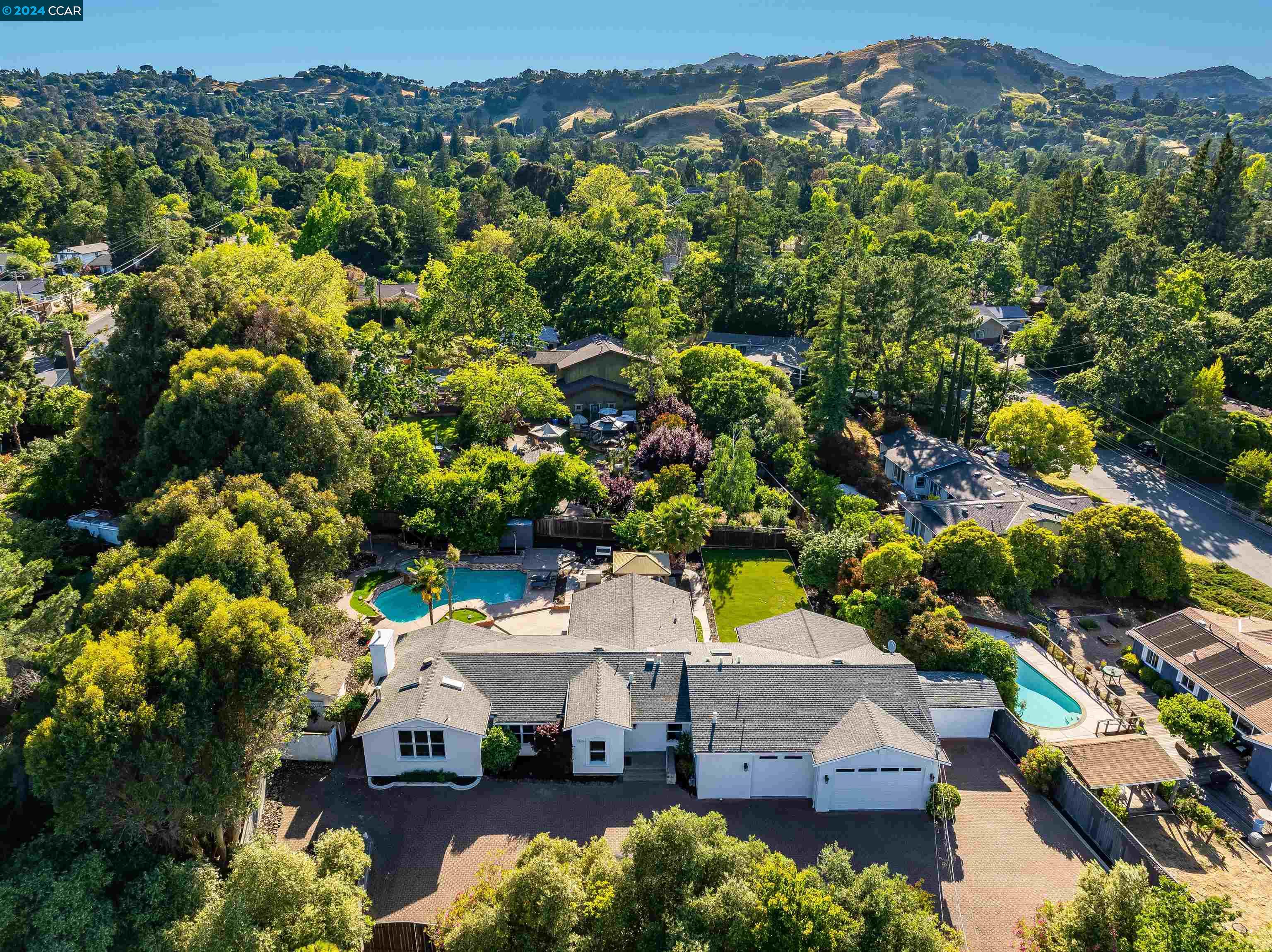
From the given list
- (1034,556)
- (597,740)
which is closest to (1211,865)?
(1034,556)

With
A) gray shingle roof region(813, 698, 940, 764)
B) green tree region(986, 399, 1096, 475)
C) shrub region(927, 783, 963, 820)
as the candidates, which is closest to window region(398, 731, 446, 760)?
gray shingle roof region(813, 698, 940, 764)

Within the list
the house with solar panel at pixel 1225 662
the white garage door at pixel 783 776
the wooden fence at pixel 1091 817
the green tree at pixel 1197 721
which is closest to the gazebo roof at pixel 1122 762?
the wooden fence at pixel 1091 817

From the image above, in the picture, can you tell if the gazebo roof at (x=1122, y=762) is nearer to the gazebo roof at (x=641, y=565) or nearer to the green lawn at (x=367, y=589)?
the gazebo roof at (x=641, y=565)

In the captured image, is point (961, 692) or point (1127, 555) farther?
point (1127, 555)

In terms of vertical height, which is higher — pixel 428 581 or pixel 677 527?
pixel 428 581

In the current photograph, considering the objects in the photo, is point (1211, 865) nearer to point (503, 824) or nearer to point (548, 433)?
point (503, 824)

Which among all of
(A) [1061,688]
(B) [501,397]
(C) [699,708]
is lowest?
(A) [1061,688]
